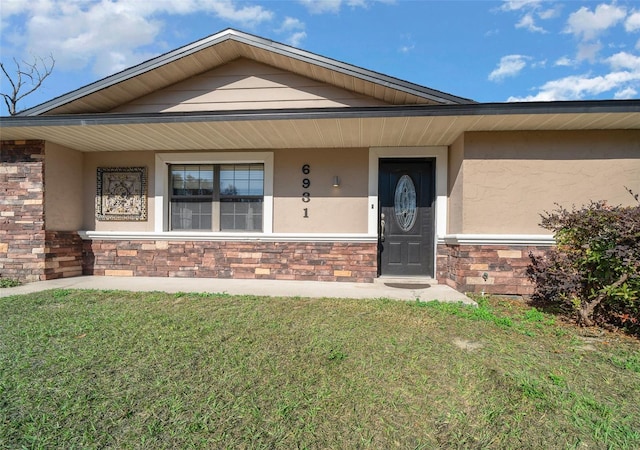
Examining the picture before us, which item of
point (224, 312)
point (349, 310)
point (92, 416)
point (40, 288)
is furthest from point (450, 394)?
point (40, 288)

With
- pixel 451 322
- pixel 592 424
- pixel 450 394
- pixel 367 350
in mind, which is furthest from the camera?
pixel 451 322

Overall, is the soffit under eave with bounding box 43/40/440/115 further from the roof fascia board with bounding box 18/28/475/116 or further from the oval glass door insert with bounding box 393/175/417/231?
the oval glass door insert with bounding box 393/175/417/231

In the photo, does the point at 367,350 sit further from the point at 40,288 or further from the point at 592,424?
the point at 40,288

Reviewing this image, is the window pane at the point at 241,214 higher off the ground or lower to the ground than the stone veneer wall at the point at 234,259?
higher

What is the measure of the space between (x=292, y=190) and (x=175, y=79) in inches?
119

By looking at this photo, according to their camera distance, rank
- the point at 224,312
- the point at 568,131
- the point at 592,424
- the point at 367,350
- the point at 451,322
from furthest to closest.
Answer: the point at 568,131
the point at 224,312
the point at 451,322
the point at 367,350
the point at 592,424

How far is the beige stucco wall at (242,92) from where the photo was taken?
5.95 meters

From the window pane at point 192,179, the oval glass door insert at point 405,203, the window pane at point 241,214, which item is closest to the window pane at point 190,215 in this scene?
the window pane at point 192,179

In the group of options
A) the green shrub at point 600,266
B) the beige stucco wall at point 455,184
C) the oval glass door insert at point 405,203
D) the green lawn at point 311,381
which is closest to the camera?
the green lawn at point 311,381

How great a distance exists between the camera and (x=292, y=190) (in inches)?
256

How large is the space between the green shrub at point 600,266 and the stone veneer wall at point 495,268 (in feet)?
2.81

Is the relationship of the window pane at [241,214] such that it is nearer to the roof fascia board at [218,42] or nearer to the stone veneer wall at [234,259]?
the stone veneer wall at [234,259]

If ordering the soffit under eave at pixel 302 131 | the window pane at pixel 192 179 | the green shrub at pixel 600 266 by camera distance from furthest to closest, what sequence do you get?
1. the window pane at pixel 192 179
2. the soffit under eave at pixel 302 131
3. the green shrub at pixel 600 266

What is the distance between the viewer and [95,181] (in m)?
6.85
